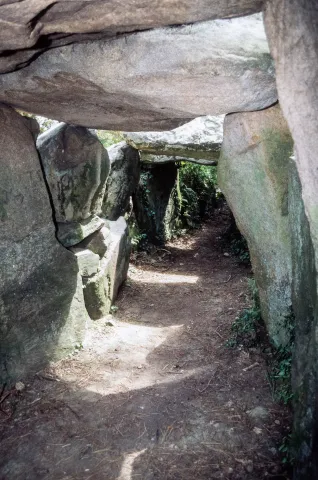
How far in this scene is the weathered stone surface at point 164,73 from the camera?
2.44 meters

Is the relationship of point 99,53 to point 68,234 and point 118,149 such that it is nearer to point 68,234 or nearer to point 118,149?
point 68,234

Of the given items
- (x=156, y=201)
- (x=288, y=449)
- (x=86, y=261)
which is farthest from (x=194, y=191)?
(x=288, y=449)

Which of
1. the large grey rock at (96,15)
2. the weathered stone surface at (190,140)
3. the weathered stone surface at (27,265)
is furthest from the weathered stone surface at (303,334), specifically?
the weathered stone surface at (190,140)

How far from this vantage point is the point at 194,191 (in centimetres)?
1157

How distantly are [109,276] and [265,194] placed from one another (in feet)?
9.27

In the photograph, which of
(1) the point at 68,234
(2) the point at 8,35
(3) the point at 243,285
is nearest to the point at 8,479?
(1) the point at 68,234

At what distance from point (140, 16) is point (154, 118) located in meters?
1.41

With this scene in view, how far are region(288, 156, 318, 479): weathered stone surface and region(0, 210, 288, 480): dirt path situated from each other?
41cm

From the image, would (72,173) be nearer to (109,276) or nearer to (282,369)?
(109,276)

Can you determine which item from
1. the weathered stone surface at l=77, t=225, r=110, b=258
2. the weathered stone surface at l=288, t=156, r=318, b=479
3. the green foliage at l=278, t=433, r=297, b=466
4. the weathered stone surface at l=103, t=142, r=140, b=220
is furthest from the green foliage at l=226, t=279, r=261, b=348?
the weathered stone surface at l=103, t=142, r=140, b=220

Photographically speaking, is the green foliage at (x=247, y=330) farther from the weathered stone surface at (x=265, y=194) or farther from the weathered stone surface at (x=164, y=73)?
the weathered stone surface at (x=164, y=73)

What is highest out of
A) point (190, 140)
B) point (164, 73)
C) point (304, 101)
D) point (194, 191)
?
point (164, 73)

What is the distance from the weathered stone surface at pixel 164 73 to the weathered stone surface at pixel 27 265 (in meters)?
0.60

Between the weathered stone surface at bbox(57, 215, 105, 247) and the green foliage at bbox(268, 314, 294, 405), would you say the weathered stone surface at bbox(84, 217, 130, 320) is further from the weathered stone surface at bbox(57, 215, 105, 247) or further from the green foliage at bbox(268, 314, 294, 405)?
the green foliage at bbox(268, 314, 294, 405)
